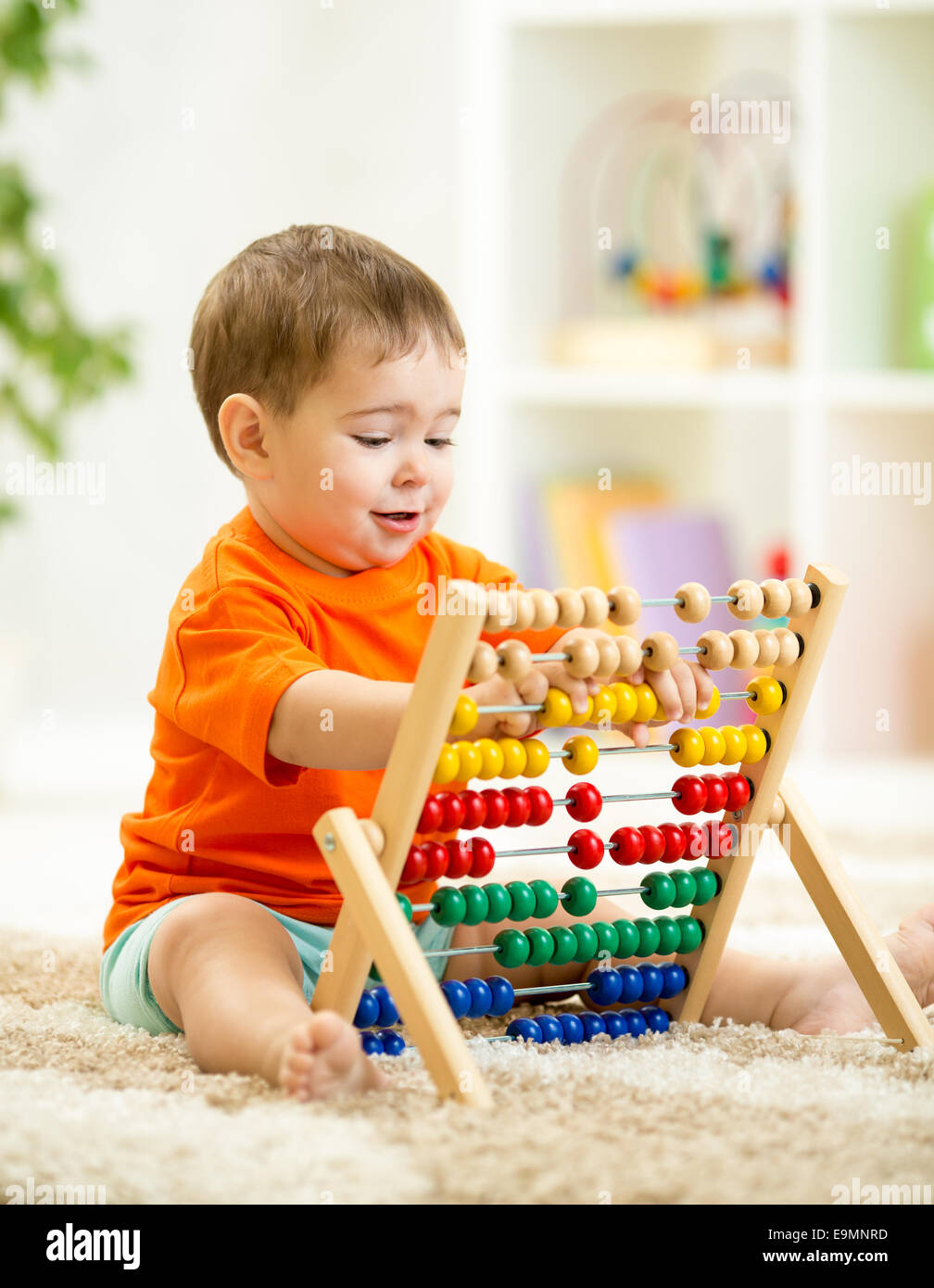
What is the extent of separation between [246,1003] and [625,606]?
34cm

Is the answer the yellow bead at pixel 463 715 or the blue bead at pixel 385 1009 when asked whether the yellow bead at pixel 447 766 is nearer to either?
the yellow bead at pixel 463 715

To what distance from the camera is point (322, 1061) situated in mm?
850

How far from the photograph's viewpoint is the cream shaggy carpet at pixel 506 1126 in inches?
30.0

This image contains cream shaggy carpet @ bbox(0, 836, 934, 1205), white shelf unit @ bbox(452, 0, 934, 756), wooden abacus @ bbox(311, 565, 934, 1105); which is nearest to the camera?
cream shaggy carpet @ bbox(0, 836, 934, 1205)

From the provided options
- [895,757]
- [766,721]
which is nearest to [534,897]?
[766,721]

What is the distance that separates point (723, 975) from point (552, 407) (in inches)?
67.0

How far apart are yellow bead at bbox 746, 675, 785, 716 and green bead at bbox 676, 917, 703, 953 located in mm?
166

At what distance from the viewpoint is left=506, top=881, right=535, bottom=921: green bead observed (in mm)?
1017

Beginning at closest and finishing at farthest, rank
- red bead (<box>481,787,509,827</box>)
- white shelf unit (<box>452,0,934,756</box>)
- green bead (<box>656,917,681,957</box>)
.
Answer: red bead (<box>481,787,509,827</box>), green bead (<box>656,917,681,957</box>), white shelf unit (<box>452,0,934,756</box>)

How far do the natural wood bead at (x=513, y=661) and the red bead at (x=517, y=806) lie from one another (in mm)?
104

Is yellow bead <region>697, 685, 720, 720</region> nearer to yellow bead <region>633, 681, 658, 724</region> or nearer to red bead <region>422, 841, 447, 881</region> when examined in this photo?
yellow bead <region>633, 681, 658, 724</region>

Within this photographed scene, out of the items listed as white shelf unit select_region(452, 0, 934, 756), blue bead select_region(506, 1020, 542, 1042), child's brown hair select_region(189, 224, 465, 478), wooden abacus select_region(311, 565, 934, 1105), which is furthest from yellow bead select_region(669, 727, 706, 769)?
white shelf unit select_region(452, 0, 934, 756)

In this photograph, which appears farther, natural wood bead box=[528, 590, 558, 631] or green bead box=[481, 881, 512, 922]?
green bead box=[481, 881, 512, 922]
